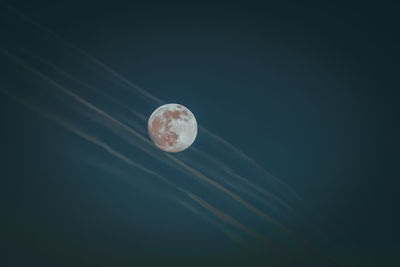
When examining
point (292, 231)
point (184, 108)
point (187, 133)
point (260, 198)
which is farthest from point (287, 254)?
point (184, 108)

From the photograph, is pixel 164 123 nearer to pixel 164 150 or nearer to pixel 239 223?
pixel 164 150

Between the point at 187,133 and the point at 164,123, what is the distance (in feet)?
1.29

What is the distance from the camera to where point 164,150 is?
3344mm

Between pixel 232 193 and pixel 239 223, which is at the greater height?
pixel 232 193

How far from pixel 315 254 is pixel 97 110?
15.1ft

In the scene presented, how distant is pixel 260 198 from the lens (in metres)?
3.68

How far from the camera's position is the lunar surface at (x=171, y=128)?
315 centimetres

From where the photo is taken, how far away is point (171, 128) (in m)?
3.14

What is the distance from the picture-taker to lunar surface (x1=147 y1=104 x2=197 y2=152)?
124 inches

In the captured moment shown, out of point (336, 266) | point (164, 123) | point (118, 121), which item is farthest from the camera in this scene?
point (336, 266)

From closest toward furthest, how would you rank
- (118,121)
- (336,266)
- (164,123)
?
(164,123), (118,121), (336,266)

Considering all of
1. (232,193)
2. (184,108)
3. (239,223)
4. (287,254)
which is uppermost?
(184,108)

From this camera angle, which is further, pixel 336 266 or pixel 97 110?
pixel 336 266

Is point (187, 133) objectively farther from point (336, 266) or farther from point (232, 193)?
point (336, 266)
